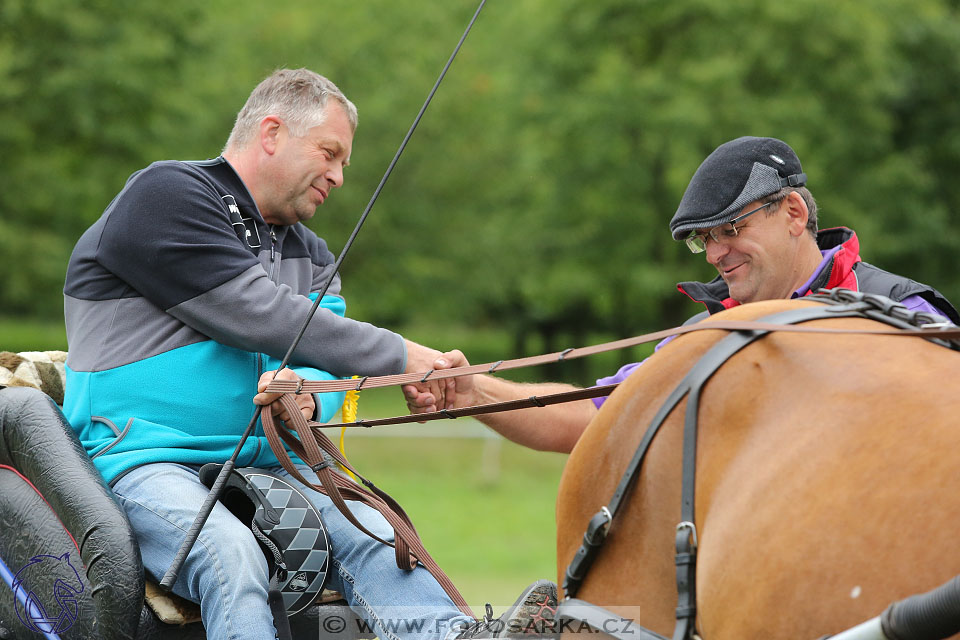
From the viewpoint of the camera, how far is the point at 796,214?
3107 mm

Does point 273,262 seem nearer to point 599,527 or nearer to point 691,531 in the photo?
point 599,527

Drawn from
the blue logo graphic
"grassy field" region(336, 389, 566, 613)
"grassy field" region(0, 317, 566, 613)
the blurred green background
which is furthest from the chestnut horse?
the blurred green background

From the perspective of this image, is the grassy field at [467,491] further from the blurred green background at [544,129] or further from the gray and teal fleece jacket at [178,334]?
the gray and teal fleece jacket at [178,334]

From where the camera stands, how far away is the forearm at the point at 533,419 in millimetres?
3414

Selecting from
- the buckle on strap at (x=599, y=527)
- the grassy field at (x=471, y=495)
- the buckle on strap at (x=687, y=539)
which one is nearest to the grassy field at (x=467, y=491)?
the grassy field at (x=471, y=495)

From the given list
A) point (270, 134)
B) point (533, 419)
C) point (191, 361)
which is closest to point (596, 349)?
point (533, 419)

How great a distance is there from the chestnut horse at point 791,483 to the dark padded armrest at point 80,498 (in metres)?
1.22

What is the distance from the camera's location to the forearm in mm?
3414

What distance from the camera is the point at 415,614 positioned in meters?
2.85

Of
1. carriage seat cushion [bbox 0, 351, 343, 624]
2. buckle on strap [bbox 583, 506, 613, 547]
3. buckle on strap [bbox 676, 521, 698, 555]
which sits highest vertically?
buckle on strap [bbox 676, 521, 698, 555]

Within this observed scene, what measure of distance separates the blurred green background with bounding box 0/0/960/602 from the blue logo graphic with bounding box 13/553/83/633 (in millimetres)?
9954

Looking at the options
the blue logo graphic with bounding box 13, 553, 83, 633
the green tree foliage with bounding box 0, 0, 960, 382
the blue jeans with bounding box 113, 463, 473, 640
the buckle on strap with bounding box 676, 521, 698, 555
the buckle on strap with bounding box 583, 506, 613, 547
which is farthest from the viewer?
the green tree foliage with bounding box 0, 0, 960, 382

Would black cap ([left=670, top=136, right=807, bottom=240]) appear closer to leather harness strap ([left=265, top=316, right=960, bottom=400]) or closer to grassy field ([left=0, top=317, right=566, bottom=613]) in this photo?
leather harness strap ([left=265, top=316, right=960, bottom=400])

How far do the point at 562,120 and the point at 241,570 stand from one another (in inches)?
606
